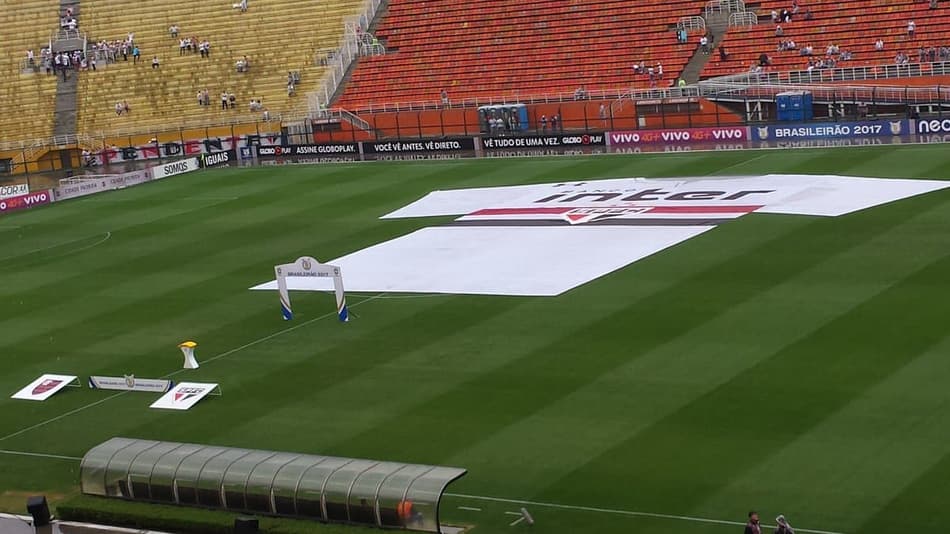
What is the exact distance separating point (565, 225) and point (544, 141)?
2447cm

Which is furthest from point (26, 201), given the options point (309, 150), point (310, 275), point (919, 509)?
point (919, 509)

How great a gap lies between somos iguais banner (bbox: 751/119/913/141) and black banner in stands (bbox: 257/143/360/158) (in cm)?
2232

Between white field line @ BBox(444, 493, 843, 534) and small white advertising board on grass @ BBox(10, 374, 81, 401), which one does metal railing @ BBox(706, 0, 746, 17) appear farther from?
white field line @ BBox(444, 493, 843, 534)

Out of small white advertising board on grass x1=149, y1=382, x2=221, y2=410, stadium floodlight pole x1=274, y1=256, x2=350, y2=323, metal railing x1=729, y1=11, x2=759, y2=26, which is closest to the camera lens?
small white advertising board on grass x1=149, y1=382, x2=221, y2=410

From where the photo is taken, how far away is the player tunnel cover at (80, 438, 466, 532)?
22425 mm

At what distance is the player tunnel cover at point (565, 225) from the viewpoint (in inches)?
1604

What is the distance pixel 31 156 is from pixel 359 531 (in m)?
69.6

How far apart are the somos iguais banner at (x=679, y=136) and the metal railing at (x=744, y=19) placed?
13.2 meters

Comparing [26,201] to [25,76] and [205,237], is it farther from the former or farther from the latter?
[25,76]

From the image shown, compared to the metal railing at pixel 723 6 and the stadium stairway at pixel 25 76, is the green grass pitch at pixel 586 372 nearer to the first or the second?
the metal railing at pixel 723 6

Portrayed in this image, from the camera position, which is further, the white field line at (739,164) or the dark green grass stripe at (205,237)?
the white field line at (739,164)

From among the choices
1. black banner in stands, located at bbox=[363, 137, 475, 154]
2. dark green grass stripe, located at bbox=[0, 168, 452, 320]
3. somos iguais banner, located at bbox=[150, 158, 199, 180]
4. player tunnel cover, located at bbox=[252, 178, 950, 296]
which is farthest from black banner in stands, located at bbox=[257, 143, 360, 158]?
player tunnel cover, located at bbox=[252, 178, 950, 296]

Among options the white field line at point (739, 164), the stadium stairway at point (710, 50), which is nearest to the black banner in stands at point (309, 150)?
the stadium stairway at point (710, 50)

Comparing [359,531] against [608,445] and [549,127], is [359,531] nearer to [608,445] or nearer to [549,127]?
[608,445]
